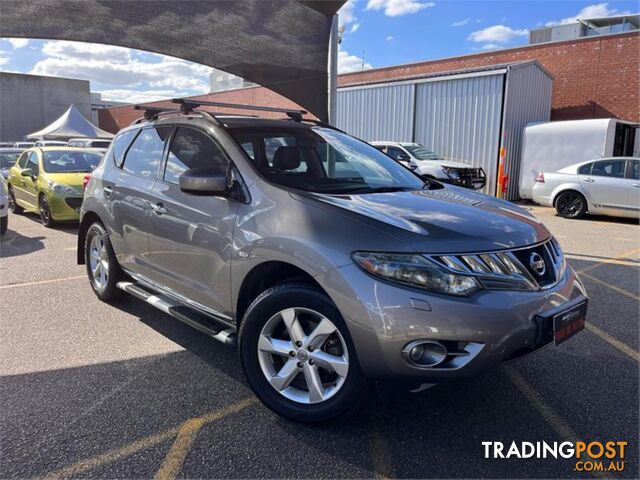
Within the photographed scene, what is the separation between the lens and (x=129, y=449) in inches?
99.4

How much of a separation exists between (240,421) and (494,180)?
1358cm

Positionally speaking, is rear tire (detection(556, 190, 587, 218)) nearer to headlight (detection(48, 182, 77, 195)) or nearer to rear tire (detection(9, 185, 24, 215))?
headlight (detection(48, 182, 77, 195))

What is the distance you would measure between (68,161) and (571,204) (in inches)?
435

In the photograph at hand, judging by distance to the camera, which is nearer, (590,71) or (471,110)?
(471,110)

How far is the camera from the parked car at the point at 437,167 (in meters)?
13.1

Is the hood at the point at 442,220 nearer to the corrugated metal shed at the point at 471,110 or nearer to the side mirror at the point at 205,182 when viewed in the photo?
the side mirror at the point at 205,182

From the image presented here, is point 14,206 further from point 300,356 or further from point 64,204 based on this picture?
point 300,356

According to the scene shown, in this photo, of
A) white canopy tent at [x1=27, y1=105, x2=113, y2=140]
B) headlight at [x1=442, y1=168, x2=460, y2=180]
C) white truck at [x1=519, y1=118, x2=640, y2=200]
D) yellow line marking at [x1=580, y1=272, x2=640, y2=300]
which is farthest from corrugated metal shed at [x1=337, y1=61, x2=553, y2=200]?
white canopy tent at [x1=27, y1=105, x2=113, y2=140]

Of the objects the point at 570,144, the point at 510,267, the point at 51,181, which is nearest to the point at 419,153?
the point at 570,144

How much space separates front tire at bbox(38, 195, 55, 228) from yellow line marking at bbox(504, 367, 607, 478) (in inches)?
344

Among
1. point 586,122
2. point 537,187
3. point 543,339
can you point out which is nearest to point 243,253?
point 543,339

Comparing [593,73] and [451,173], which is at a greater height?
[593,73]

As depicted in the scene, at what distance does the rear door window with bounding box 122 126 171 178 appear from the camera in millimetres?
3883

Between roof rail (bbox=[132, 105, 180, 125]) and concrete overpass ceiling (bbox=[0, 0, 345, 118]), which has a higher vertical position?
concrete overpass ceiling (bbox=[0, 0, 345, 118])
